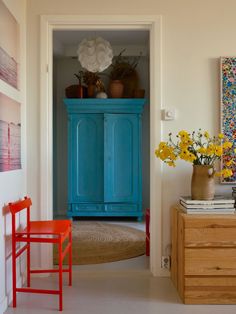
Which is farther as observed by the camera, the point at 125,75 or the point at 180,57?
the point at 125,75

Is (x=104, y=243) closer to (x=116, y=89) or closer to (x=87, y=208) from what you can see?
(x=87, y=208)

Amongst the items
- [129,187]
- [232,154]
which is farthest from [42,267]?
[129,187]

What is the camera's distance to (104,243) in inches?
168

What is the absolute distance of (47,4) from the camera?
10.2ft

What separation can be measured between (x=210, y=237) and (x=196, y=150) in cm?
70

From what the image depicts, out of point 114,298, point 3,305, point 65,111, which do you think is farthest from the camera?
point 65,111

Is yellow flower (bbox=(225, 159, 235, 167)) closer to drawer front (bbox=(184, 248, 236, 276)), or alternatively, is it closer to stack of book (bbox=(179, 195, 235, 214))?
stack of book (bbox=(179, 195, 235, 214))

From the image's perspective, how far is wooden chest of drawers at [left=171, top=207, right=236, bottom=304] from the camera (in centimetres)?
256

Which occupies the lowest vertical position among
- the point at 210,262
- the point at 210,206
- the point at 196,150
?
the point at 210,262

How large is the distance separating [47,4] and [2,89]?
108cm

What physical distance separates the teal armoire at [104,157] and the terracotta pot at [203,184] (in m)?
2.77

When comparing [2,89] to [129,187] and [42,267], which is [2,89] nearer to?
[42,267]

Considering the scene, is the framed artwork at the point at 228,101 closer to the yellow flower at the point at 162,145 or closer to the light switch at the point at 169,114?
the light switch at the point at 169,114

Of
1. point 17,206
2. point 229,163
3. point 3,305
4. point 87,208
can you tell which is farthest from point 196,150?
point 87,208
